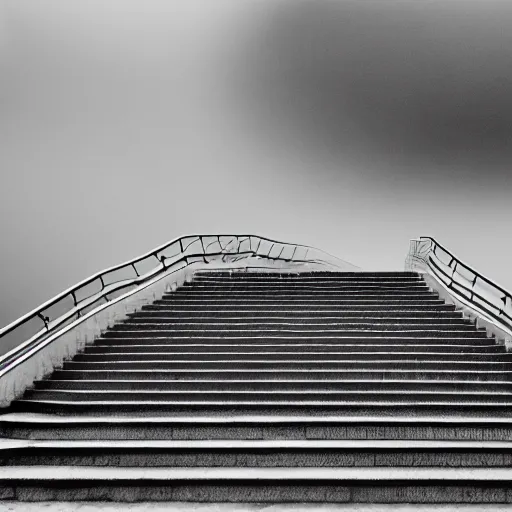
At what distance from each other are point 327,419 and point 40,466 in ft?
6.81

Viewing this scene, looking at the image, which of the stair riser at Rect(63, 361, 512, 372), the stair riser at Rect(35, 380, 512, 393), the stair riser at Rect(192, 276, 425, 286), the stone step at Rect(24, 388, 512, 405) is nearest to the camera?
the stone step at Rect(24, 388, 512, 405)

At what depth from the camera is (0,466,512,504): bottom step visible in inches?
112

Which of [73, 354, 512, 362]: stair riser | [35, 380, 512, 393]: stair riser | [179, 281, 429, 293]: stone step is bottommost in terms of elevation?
[35, 380, 512, 393]: stair riser

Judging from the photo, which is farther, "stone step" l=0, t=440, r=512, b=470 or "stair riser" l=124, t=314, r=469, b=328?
"stair riser" l=124, t=314, r=469, b=328

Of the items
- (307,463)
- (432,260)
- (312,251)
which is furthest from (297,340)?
(312,251)

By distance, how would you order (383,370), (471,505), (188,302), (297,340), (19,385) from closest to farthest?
1. (471,505)
2. (19,385)
3. (383,370)
4. (297,340)
5. (188,302)

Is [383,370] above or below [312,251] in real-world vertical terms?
below

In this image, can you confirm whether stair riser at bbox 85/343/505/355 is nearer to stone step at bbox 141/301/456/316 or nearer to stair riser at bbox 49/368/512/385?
stair riser at bbox 49/368/512/385

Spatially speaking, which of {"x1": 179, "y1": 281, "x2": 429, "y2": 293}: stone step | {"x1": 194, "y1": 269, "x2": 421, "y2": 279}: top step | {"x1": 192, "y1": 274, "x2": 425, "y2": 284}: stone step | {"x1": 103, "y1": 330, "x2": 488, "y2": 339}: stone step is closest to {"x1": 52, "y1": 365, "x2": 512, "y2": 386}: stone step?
{"x1": 103, "y1": 330, "x2": 488, "y2": 339}: stone step

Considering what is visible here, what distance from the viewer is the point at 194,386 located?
3979 mm

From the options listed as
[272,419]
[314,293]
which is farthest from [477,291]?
[272,419]

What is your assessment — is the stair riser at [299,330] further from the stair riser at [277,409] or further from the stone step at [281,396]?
the stair riser at [277,409]

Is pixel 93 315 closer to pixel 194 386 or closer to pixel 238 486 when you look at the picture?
pixel 194 386

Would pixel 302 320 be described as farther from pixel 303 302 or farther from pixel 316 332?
pixel 303 302
